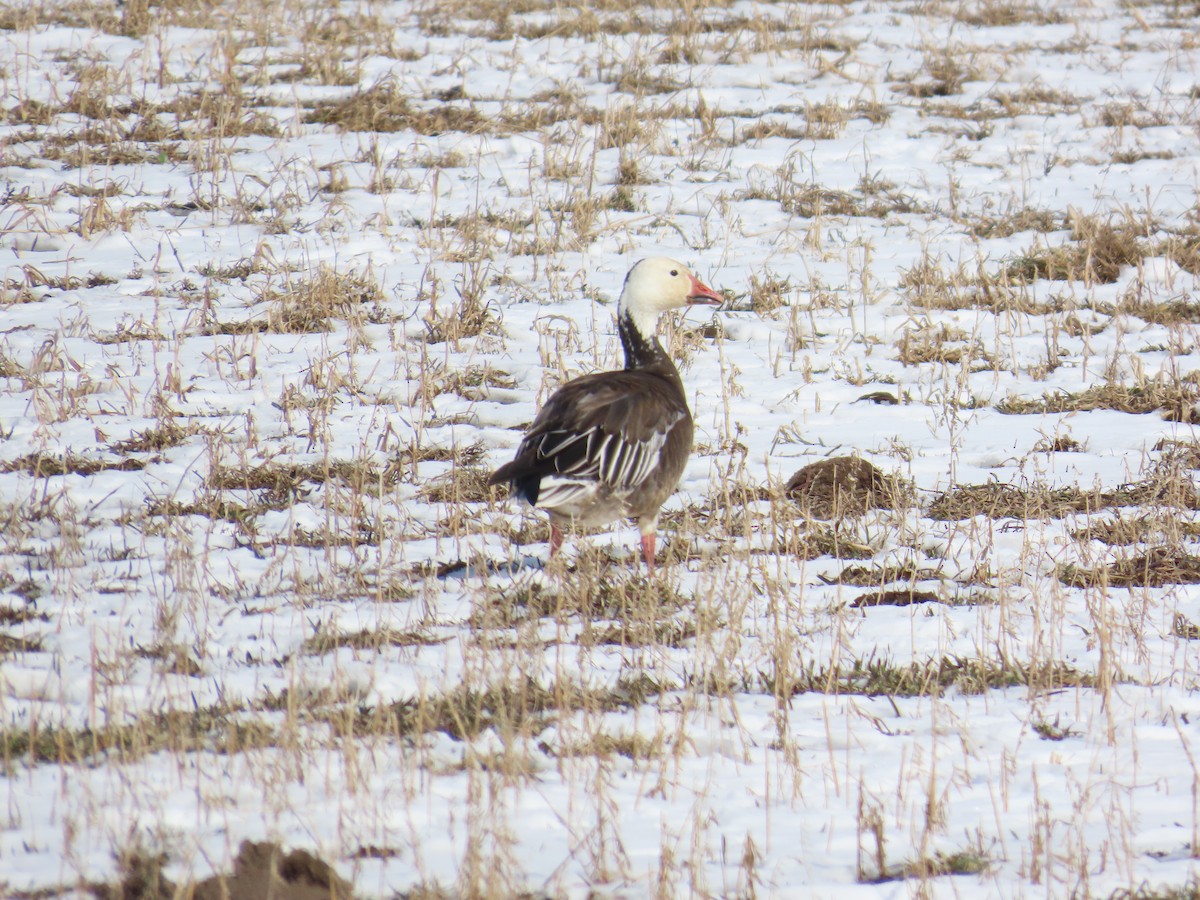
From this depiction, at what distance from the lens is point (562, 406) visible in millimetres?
5691

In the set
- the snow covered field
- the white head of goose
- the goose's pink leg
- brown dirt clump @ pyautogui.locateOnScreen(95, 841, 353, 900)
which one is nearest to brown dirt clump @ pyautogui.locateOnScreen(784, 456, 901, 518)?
the snow covered field

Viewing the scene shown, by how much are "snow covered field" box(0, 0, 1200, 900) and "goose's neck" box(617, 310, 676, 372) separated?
52 cm

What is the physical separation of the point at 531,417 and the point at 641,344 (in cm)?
101

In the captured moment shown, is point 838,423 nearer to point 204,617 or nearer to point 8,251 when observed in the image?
point 204,617

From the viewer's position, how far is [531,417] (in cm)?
732

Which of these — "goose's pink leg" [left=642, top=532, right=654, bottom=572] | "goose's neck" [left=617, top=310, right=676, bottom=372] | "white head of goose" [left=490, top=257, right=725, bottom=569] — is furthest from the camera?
"goose's neck" [left=617, top=310, right=676, bottom=372]

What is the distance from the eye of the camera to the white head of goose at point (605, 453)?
17.5ft

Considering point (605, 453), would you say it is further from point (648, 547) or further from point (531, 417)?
point (531, 417)

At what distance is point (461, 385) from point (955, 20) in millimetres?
9222

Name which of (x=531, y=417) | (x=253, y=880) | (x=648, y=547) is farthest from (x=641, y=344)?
(x=253, y=880)

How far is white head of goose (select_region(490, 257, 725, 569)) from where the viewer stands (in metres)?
5.33

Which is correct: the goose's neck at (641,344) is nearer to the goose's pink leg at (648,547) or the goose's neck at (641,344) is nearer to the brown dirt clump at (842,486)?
the brown dirt clump at (842,486)

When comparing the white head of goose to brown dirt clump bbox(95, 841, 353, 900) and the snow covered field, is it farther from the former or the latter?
brown dirt clump bbox(95, 841, 353, 900)

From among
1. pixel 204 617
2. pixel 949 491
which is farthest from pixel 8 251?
pixel 949 491
